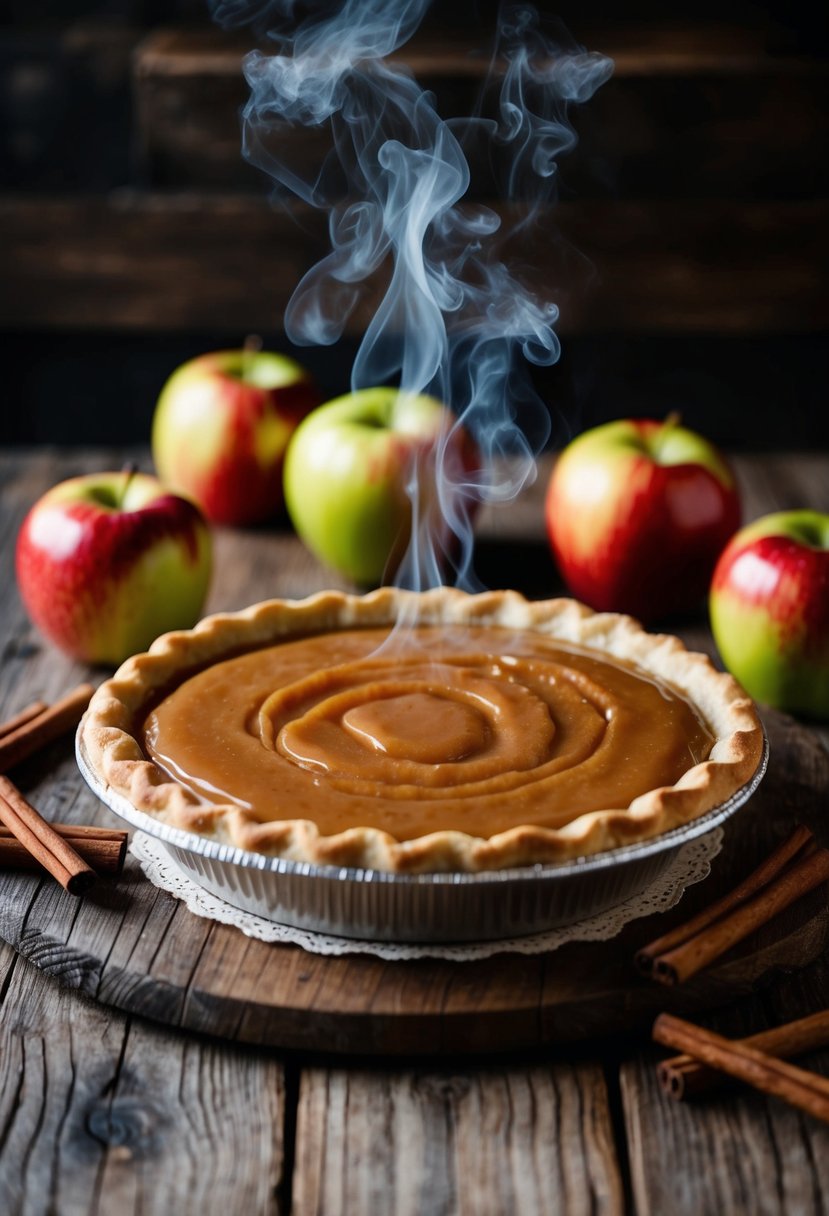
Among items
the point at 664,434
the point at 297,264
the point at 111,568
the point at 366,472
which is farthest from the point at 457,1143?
the point at 297,264

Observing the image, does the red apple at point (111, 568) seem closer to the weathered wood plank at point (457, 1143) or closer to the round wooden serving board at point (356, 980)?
the round wooden serving board at point (356, 980)

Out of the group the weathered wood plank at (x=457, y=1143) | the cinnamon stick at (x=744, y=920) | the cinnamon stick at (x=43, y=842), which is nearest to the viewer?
the weathered wood plank at (x=457, y=1143)

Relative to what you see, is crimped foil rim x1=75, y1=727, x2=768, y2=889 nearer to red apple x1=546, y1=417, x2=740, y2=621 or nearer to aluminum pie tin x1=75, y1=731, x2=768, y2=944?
aluminum pie tin x1=75, y1=731, x2=768, y2=944

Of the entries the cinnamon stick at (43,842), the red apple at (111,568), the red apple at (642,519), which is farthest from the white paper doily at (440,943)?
the red apple at (642,519)

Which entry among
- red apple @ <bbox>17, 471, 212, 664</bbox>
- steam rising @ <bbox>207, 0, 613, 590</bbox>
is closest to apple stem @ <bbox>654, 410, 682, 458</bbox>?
steam rising @ <bbox>207, 0, 613, 590</bbox>

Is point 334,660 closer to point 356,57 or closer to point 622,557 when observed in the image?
point 622,557

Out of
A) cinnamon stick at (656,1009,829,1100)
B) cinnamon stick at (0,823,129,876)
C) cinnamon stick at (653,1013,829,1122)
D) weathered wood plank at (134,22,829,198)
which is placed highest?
weathered wood plank at (134,22,829,198)

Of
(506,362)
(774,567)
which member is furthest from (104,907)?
(506,362)
